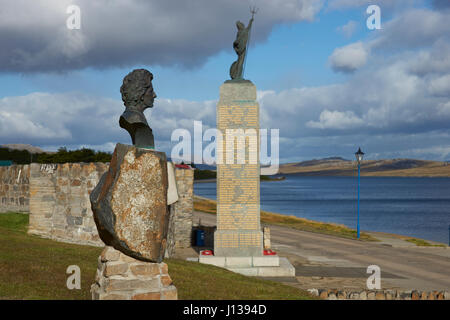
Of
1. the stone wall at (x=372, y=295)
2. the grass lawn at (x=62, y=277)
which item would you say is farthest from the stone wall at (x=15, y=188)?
the stone wall at (x=372, y=295)

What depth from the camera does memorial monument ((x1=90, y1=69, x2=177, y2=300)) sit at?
5547 mm

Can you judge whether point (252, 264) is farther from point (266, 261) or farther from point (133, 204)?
point (133, 204)

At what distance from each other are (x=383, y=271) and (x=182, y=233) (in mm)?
8711

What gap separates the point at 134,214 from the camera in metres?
5.66

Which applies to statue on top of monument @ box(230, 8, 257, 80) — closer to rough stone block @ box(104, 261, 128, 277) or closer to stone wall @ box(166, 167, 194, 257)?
stone wall @ box(166, 167, 194, 257)

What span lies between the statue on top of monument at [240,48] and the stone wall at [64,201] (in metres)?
5.43

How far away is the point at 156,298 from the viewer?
557cm

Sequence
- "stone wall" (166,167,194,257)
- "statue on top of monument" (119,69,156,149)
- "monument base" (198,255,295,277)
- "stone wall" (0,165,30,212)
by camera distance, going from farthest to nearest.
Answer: "stone wall" (166,167,194,257) < "stone wall" (0,165,30,212) < "monument base" (198,255,295,277) < "statue on top of monument" (119,69,156,149)

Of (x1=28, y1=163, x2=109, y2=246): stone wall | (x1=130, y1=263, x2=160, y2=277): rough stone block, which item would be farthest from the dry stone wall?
(x1=130, y1=263, x2=160, y2=277): rough stone block

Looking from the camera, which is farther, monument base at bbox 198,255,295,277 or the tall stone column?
the tall stone column

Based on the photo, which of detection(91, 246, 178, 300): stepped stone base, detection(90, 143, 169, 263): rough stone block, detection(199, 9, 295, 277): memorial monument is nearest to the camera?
detection(91, 246, 178, 300): stepped stone base

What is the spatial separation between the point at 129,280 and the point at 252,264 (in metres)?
9.92

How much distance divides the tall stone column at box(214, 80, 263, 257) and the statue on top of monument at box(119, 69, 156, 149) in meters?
9.27
